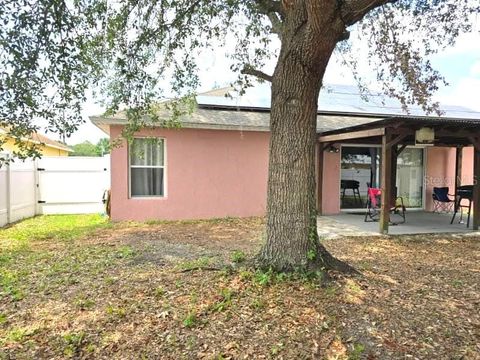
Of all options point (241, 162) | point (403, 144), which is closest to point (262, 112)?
point (241, 162)

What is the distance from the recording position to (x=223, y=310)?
3.57m

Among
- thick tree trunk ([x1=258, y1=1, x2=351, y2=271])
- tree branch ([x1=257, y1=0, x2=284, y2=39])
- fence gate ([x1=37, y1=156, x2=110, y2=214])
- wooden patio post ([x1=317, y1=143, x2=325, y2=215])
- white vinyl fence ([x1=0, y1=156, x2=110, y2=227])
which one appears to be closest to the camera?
thick tree trunk ([x1=258, y1=1, x2=351, y2=271])

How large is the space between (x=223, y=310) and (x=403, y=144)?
9820 mm

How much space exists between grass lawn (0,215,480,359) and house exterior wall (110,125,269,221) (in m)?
3.92

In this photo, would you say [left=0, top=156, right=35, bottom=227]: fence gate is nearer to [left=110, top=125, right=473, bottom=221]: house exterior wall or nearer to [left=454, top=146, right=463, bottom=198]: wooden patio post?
[left=110, top=125, right=473, bottom=221]: house exterior wall

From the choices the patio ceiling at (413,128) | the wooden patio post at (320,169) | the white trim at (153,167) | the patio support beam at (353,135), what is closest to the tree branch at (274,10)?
the patio ceiling at (413,128)

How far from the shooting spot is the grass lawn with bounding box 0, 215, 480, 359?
3.05m

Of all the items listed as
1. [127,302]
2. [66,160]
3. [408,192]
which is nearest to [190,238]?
[127,302]

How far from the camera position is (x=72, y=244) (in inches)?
279

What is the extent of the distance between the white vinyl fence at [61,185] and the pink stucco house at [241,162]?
2214 mm

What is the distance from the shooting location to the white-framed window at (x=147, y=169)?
32.6ft

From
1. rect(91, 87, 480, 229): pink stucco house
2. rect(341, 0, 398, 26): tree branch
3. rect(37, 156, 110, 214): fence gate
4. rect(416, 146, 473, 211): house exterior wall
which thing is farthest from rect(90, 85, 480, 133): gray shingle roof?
rect(341, 0, 398, 26): tree branch

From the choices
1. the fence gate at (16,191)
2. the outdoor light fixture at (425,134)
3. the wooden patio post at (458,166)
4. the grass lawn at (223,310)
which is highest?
the outdoor light fixture at (425,134)

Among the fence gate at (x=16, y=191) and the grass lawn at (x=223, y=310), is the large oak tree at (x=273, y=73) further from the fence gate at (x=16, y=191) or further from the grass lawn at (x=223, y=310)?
the fence gate at (x=16, y=191)
